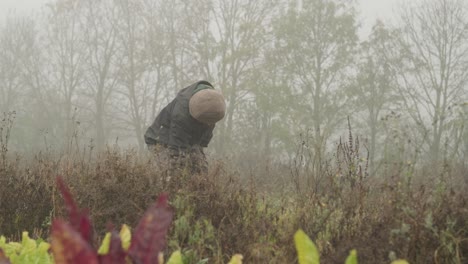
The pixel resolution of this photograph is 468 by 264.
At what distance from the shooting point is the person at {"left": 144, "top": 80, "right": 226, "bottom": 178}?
185 inches

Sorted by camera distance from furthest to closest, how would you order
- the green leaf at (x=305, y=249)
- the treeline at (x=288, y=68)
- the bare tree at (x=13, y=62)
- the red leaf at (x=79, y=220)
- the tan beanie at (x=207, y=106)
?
1. the bare tree at (x=13, y=62)
2. the treeline at (x=288, y=68)
3. the tan beanie at (x=207, y=106)
4. the green leaf at (x=305, y=249)
5. the red leaf at (x=79, y=220)

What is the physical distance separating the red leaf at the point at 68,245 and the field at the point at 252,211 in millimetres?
1773

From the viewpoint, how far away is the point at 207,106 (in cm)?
470

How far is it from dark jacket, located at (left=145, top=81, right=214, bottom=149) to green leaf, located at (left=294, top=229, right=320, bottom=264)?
13.3 feet

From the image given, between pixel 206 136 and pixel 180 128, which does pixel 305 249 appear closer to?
pixel 180 128

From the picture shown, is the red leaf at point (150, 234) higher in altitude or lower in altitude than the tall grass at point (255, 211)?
higher

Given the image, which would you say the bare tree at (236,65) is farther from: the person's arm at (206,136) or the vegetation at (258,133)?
the person's arm at (206,136)

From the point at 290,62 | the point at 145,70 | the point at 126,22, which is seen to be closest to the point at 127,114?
the point at 145,70

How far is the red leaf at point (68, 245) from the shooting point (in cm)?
63

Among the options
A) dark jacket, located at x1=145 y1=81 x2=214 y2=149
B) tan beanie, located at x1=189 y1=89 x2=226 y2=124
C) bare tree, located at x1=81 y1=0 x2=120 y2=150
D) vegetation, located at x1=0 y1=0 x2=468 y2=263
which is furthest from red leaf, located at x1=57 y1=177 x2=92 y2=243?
bare tree, located at x1=81 y1=0 x2=120 y2=150

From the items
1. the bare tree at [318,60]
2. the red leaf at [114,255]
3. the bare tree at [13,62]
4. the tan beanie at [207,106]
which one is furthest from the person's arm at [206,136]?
the bare tree at [13,62]

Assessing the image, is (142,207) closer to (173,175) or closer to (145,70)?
(173,175)

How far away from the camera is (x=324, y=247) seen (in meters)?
2.68

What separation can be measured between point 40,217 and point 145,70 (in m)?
19.8
